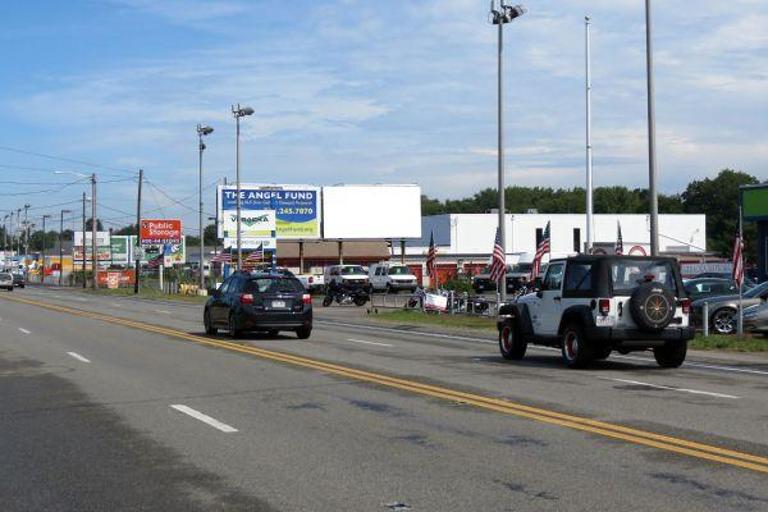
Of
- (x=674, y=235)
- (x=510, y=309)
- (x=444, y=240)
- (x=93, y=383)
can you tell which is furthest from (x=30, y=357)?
(x=674, y=235)

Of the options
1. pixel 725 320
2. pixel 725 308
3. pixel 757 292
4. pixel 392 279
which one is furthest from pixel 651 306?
pixel 392 279

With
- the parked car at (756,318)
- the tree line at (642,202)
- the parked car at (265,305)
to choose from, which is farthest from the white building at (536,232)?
the parked car at (756,318)

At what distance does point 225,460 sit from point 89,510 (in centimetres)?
196

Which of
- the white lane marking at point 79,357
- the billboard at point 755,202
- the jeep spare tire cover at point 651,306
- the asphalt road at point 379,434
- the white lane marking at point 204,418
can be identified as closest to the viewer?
the asphalt road at point 379,434

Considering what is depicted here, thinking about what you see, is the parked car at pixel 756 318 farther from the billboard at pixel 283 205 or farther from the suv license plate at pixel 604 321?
the billboard at pixel 283 205

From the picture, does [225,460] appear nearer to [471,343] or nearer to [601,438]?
[601,438]

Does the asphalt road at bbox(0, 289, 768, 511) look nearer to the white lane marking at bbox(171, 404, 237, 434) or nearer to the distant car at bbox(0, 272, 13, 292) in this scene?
the white lane marking at bbox(171, 404, 237, 434)

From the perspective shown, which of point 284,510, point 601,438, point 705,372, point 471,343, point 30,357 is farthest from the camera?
point 471,343

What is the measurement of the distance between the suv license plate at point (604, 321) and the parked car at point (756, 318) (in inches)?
372

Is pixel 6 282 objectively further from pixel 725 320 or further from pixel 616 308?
pixel 616 308

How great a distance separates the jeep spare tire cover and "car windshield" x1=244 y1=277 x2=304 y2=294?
35.4ft

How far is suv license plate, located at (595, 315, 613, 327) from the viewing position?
16922 mm

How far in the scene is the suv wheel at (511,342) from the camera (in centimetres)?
1959

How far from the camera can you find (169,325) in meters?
32.6
